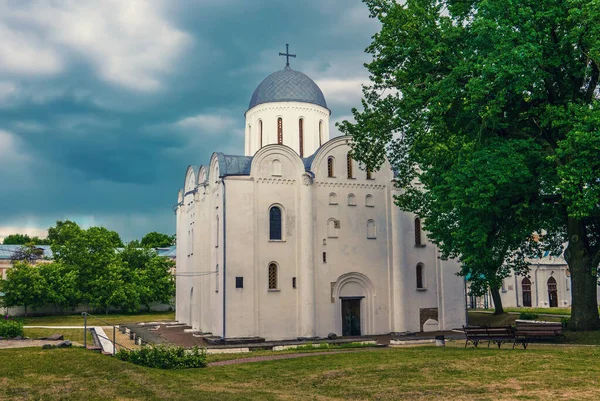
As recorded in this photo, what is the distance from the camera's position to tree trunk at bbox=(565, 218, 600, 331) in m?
20.6

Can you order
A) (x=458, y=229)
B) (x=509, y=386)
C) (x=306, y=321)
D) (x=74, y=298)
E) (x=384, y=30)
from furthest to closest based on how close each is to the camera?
(x=74, y=298)
(x=306, y=321)
(x=384, y=30)
(x=458, y=229)
(x=509, y=386)

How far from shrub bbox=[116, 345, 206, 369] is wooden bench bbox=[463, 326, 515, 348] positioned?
9.04 meters

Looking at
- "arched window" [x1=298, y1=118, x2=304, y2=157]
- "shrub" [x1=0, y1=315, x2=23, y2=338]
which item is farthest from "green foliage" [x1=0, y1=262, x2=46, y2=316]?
"shrub" [x1=0, y1=315, x2=23, y2=338]

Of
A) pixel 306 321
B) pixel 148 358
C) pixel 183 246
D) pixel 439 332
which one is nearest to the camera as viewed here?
pixel 148 358

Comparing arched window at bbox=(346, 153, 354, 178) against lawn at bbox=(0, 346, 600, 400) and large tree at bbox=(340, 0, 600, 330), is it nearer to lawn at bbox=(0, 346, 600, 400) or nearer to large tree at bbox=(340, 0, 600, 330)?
large tree at bbox=(340, 0, 600, 330)

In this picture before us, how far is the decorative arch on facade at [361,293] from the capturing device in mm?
30594

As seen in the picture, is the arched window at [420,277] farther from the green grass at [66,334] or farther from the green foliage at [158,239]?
the green foliage at [158,239]

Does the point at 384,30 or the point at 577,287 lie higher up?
the point at 384,30

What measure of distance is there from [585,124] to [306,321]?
16.6 m

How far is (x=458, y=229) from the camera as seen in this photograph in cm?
2038

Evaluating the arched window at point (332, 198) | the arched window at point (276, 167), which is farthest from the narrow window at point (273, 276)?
the arched window at point (276, 167)

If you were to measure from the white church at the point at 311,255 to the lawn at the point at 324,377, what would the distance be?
11514mm

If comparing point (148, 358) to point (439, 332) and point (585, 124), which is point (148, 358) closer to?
point (585, 124)

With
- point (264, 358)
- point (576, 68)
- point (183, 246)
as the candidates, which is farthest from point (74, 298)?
point (576, 68)
